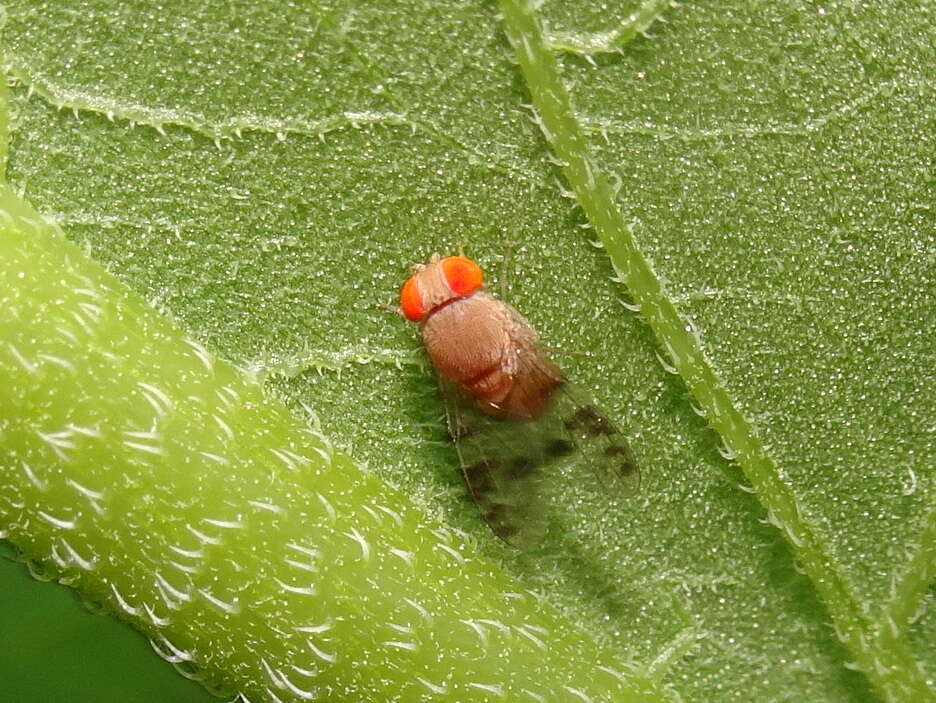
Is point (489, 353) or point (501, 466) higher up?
point (489, 353)

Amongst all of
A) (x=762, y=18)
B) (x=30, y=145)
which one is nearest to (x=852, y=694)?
(x=762, y=18)

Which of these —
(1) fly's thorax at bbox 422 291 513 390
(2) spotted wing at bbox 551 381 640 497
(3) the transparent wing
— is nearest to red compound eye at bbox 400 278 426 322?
(1) fly's thorax at bbox 422 291 513 390

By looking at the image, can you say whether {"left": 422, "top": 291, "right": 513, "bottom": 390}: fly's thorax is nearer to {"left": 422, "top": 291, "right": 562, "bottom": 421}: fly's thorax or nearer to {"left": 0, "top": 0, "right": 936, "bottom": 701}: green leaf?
{"left": 422, "top": 291, "right": 562, "bottom": 421}: fly's thorax

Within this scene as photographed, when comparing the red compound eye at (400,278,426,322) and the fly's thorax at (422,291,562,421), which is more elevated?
the red compound eye at (400,278,426,322)

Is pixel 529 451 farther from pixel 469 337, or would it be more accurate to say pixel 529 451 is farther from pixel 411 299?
pixel 411 299

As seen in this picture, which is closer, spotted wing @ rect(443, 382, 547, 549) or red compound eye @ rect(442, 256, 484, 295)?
Result: spotted wing @ rect(443, 382, 547, 549)

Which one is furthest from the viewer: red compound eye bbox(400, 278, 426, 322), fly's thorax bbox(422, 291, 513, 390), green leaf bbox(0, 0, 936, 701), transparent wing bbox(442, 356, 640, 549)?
fly's thorax bbox(422, 291, 513, 390)

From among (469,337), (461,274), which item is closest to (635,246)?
(461,274)

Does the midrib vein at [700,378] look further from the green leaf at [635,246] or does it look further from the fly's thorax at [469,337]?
the fly's thorax at [469,337]
